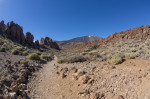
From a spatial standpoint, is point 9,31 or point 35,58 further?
point 9,31

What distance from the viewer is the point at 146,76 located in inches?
145

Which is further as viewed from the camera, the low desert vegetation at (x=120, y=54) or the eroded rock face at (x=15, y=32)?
the eroded rock face at (x=15, y=32)

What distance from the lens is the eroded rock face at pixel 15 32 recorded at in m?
31.6

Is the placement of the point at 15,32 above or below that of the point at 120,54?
above

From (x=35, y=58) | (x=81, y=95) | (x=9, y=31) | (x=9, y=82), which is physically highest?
(x=9, y=31)

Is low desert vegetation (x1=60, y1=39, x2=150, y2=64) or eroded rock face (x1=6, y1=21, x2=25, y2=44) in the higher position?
eroded rock face (x1=6, y1=21, x2=25, y2=44)

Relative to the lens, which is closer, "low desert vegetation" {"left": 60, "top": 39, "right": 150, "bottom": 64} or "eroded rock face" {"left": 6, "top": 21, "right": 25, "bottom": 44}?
"low desert vegetation" {"left": 60, "top": 39, "right": 150, "bottom": 64}

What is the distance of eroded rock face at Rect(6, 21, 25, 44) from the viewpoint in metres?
31.6

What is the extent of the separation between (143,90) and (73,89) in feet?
9.09

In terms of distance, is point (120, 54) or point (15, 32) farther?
point (15, 32)

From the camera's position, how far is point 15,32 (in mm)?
32781

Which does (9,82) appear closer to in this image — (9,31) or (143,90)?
(143,90)

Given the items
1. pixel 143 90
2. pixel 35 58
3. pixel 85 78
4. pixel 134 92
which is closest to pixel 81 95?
pixel 85 78

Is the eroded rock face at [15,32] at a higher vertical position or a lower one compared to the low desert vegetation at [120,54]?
higher
